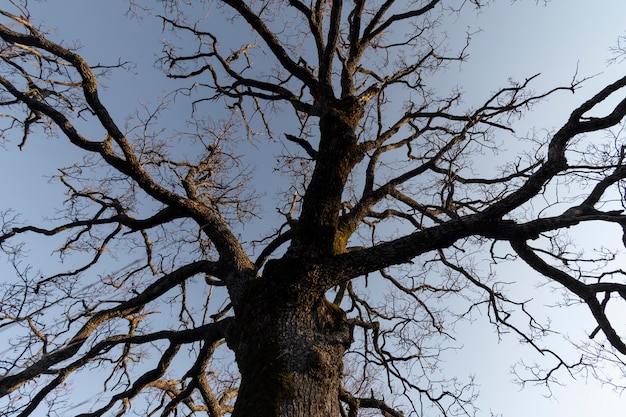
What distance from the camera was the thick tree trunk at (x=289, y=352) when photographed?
8.53 feet

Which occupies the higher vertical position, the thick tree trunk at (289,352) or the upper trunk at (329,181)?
the upper trunk at (329,181)

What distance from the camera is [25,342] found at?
14.2ft

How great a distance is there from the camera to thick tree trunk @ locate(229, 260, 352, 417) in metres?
2.60

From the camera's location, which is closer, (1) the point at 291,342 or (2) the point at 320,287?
(1) the point at 291,342

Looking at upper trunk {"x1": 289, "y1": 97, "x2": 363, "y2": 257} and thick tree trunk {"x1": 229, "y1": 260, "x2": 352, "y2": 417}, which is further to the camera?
upper trunk {"x1": 289, "y1": 97, "x2": 363, "y2": 257}

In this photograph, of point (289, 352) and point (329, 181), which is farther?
point (329, 181)

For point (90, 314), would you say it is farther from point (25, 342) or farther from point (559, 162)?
point (559, 162)

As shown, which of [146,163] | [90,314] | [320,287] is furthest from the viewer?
[146,163]

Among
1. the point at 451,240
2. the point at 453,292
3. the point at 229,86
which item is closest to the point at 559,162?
the point at 451,240

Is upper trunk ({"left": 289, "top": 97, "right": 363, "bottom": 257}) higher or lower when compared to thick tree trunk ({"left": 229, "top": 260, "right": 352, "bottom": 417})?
higher

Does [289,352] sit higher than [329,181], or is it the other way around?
[329,181]

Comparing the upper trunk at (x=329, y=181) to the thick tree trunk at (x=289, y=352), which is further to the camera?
the upper trunk at (x=329, y=181)

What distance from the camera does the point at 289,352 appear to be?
287 centimetres

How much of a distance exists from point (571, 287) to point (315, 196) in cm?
272
